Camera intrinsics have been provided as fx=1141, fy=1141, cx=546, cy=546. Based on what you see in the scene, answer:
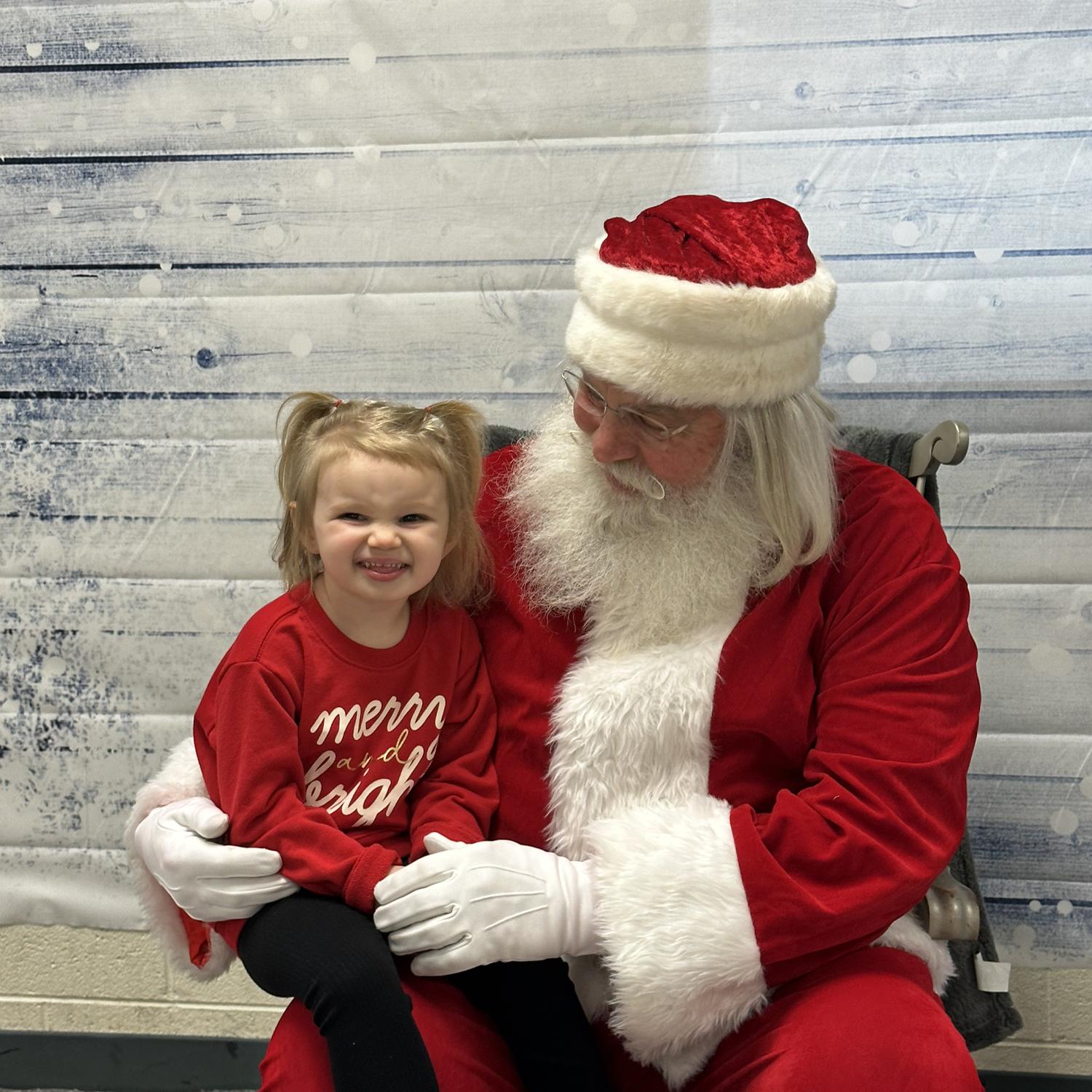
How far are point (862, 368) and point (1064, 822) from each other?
0.89 m

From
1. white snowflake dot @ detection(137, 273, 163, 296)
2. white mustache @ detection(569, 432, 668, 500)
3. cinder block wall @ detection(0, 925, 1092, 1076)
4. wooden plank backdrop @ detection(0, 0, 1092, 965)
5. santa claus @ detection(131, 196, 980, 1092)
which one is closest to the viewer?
santa claus @ detection(131, 196, 980, 1092)

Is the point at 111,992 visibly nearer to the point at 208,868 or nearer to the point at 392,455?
the point at 208,868

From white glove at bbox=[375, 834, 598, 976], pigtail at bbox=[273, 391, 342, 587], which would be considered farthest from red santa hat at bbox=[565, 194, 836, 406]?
white glove at bbox=[375, 834, 598, 976]

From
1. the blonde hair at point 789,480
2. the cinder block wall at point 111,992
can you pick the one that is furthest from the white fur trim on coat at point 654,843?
the cinder block wall at point 111,992

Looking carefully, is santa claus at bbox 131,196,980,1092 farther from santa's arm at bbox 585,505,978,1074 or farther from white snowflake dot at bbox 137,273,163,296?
white snowflake dot at bbox 137,273,163,296

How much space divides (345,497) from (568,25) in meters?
1.03

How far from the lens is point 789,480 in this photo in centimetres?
153

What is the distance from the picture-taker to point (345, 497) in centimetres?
145

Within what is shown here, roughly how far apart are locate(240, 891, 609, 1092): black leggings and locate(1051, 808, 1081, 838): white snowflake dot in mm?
1048

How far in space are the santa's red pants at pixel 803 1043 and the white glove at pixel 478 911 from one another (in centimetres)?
10

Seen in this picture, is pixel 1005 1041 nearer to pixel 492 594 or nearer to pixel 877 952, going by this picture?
pixel 877 952

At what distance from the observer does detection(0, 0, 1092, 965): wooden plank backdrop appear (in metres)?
1.95

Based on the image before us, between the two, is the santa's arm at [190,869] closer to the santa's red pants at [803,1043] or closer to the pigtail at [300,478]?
the santa's red pants at [803,1043]

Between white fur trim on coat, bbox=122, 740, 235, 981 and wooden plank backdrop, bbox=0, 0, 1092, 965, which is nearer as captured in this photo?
white fur trim on coat, bbox=122, 740, 235, 981
